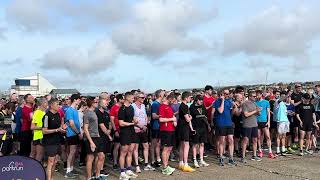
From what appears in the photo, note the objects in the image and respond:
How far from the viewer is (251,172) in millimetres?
9156

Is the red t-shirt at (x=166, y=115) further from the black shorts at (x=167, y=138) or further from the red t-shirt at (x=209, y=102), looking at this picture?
the red t-shirt at (x=209, y=102)

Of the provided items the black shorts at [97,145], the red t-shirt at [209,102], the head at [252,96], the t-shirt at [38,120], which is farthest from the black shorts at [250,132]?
the t-shirt at [38,120]

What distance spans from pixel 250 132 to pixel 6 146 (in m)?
5.87

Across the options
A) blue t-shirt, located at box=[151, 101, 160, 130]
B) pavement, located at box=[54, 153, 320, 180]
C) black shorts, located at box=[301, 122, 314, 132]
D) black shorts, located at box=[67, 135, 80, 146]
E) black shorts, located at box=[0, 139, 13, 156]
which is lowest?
pavement, located at box=[54, 153, 320, 180]

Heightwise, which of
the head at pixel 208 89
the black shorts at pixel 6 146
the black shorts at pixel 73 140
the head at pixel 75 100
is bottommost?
the black shorts at pixel 6 146

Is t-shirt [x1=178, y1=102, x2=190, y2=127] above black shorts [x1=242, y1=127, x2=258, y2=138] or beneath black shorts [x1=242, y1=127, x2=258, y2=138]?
above

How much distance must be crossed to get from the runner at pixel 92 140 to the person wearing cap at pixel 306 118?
6023 millimetres

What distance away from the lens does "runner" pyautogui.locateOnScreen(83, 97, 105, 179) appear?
7.94 meters

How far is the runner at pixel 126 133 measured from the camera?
8.57 meters

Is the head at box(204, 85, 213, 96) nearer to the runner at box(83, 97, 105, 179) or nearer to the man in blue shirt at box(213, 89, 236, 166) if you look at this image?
the man in blue shirt at box(213, 89, 236, 166)

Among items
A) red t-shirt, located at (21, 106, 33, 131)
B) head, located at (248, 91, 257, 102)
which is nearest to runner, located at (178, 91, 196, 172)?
head, located at (248, 91, 257, 102)

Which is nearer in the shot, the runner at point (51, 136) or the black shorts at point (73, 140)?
the runner at point (51, 136)

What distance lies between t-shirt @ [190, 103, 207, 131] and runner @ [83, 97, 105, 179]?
2.46m

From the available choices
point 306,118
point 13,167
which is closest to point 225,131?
point 306,118
